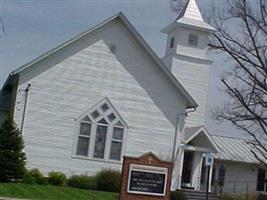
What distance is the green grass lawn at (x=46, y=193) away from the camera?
86.3 ft

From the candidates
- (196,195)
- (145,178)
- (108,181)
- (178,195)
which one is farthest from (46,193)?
(196,195)

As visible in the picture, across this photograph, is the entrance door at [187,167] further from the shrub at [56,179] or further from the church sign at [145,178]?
the church sign at [145,178]

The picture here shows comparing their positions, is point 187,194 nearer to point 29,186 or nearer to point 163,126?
point 163,126

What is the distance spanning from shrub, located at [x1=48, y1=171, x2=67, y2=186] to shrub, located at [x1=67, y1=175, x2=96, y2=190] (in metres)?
0.39

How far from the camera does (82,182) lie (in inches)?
1314

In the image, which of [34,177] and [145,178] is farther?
[34,177]

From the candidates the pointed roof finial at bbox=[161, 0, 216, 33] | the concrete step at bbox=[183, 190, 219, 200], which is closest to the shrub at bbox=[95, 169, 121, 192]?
the concrete step at bbox=[183, 190, 219, 200]

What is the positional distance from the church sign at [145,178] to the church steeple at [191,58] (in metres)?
20.5

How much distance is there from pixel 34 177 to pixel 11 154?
193 centimetres

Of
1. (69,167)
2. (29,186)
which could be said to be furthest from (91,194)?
(69,167)

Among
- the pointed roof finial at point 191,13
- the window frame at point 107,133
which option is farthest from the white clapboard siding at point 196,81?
the window frame at point 107,133

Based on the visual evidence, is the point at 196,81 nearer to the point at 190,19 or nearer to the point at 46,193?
the point at 190,19

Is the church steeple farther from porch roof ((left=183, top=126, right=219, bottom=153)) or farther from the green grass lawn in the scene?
the green grass lawn

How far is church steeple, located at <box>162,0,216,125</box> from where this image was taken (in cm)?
4388
